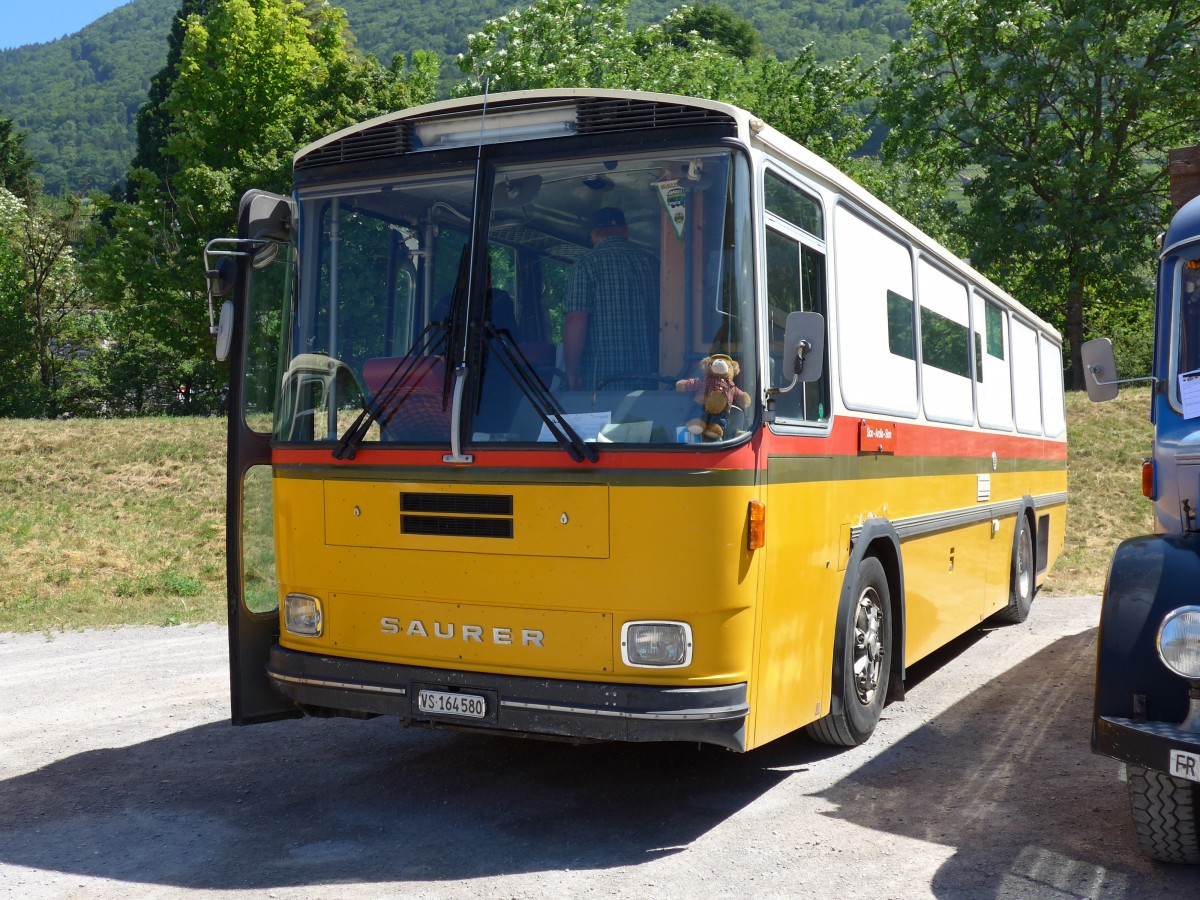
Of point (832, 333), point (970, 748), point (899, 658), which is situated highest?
point (832, 333)

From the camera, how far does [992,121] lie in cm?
2981

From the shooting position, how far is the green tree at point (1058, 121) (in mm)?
27000

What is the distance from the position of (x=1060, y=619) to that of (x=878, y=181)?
26.7 m

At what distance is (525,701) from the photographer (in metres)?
5.04

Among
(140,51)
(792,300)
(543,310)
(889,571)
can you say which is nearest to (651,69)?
(889,571)

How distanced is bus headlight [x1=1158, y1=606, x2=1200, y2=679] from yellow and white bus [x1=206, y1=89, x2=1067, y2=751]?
1.55 meters

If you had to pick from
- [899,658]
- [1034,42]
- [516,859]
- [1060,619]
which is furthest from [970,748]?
[1034,42]

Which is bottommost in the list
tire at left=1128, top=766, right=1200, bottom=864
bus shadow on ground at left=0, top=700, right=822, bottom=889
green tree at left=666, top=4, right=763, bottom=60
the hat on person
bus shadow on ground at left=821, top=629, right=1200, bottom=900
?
bus shadow on ground at left=821, top=629, right=1200, bottom=900

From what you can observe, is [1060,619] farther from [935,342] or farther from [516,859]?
[516,859]

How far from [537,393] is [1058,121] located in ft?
92.4

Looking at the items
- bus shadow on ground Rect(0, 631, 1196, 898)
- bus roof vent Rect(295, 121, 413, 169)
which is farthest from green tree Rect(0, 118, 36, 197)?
bus roof vent Rect(295, 121, 413, 169)

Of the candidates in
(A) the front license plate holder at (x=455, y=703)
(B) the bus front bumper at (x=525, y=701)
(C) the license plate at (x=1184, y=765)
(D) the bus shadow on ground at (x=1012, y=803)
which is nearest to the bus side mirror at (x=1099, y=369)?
(D) the bus shadow on ground at (x=1012, y=803)

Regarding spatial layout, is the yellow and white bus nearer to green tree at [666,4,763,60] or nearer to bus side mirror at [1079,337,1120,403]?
bus side mirror at [1079,337,1120,403]

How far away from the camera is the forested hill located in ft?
359
